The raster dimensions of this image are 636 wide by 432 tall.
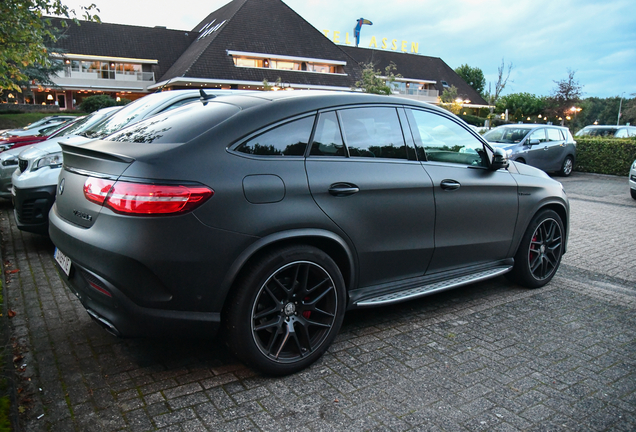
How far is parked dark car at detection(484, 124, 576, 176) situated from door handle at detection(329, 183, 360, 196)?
480 inches

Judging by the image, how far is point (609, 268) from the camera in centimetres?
614

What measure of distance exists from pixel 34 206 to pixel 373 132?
4.28m

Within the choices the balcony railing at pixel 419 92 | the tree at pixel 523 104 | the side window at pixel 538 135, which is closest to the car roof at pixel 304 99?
the side window at pixel 538 135

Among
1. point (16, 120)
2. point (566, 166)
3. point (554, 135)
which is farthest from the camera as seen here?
point (16, 120)

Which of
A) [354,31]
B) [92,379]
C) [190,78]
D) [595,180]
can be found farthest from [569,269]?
[354,31]

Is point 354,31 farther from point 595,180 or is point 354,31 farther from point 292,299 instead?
point 292,299

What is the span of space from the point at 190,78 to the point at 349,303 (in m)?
35.0

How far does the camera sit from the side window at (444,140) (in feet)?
13.6

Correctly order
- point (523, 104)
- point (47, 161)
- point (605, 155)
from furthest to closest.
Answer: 1. point (523, 104)
2. point (605, 155)
3. point (47, 161)

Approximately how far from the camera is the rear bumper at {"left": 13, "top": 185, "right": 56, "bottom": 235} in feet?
19.2

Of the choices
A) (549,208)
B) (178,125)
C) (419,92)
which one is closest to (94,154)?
(178,125)

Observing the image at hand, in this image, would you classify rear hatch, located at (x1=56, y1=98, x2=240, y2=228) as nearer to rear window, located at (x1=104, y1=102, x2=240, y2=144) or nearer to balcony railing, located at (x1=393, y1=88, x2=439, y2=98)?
rear window, located at (x1=104, y1=102, x2=240, y2=144)

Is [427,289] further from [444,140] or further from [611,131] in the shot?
[611,131]

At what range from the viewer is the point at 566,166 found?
57.7ft
